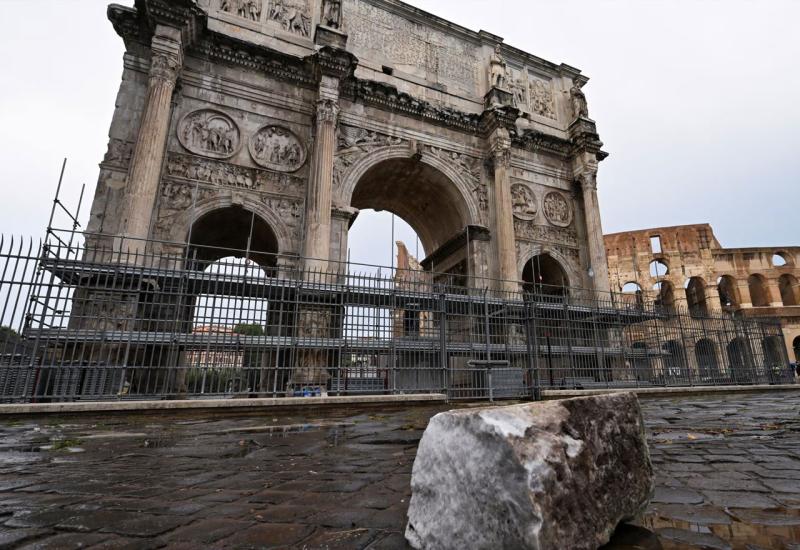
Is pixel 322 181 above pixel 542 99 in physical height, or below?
below

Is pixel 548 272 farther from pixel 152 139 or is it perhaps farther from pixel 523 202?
pixel 152 139

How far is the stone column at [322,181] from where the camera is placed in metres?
10.2

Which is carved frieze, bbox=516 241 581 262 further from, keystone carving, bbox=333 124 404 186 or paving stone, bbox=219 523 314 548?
paving stone, bbox=219 523 314 548

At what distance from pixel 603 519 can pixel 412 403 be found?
5797 mm

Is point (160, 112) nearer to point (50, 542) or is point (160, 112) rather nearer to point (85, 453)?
point (85, 453)

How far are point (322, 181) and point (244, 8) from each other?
6318 millimetres

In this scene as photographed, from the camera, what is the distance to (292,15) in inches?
499

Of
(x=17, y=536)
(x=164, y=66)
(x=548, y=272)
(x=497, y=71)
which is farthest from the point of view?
(x=548, y=272)

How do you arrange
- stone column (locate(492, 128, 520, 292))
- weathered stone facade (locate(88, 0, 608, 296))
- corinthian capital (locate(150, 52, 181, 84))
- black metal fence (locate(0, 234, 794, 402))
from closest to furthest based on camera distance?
black metal fence (locate(0, 234, 794, 402)) → corinthian capital (locate(150, 52, 181, 84)) → weathered stone facade (locate(88, 0, 608, 296)) → stone column (locate(492, 128, 520, 292))

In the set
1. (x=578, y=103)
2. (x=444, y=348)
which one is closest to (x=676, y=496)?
(x=444, y=348)

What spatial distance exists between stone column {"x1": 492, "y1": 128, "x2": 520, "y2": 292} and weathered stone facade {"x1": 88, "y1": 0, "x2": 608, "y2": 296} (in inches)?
1.9

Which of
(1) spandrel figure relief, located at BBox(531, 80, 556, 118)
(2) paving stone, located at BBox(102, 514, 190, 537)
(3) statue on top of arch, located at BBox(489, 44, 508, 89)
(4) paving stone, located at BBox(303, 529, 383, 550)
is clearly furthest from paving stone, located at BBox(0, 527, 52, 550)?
(1) spandrel figure relief, located at BBox(531, 80, 556, 118)

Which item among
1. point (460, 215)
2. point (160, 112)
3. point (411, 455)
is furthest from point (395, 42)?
point (411, 455)

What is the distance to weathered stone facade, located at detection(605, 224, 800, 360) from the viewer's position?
27.7 m
